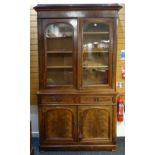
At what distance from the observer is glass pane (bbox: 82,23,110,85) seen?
10.9 feet

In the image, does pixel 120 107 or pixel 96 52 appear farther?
pixel 120 107

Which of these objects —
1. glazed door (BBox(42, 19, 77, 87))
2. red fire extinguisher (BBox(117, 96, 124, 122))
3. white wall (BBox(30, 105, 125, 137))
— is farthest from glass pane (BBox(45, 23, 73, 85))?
red fire extinguisher (BBox(117, 96, 124, 122))

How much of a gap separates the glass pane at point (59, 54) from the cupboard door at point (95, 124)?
51 cm

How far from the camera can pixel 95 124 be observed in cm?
329

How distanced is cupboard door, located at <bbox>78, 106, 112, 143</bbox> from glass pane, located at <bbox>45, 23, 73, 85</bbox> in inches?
20.1

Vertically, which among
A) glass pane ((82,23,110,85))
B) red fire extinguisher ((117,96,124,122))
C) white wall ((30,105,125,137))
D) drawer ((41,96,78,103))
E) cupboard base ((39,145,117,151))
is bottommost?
cupboard base ((39,145,117,151))

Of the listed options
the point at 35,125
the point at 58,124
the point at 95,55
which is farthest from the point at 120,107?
the point at 35,125

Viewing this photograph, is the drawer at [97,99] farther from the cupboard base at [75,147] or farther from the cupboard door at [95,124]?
the cupboard base at [75,147]

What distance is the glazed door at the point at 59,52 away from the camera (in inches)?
127

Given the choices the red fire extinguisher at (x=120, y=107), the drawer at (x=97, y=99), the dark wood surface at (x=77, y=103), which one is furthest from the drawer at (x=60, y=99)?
the red fire extinguisher at (x=120, y=107)

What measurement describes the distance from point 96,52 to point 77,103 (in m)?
0.84

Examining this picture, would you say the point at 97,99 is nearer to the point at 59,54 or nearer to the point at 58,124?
the point at 58,124

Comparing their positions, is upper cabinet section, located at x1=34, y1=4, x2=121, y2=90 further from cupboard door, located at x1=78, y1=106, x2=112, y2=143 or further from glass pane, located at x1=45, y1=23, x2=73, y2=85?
cupboard door, located at x1=78, y1=106, x2=112, y2=143
